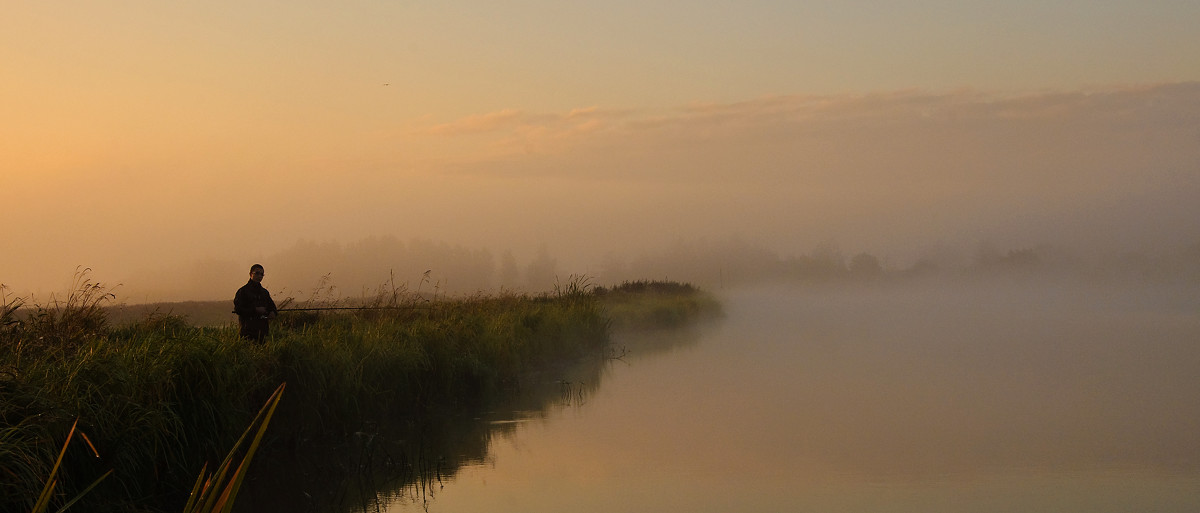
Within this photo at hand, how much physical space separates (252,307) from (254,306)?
3cm

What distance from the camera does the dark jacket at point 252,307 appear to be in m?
11.4

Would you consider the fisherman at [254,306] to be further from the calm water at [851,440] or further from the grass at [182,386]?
the calm water at [851,440]

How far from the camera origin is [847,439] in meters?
10.5

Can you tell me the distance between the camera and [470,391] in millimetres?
13359

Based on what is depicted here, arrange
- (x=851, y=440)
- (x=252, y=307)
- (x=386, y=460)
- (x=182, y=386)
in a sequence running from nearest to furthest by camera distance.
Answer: (x=182, y=386)
(x=386, y=460)
(x=851, y=440)
(x=252, y=307)

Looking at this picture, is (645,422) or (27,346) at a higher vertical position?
(27,346)

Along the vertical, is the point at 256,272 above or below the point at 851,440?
above

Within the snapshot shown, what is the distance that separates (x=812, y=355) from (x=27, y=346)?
16000 millimetres

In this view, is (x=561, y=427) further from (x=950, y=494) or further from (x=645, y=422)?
(x=950, y=494)

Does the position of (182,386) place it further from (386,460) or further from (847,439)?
(847,439)

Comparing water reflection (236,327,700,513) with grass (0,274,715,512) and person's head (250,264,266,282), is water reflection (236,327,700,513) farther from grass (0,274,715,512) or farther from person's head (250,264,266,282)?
person's head (250,264,266,282)

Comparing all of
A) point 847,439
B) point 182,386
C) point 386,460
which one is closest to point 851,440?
point 847,439

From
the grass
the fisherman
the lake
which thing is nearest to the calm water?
the lake

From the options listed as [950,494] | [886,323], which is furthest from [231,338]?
[886,323]
